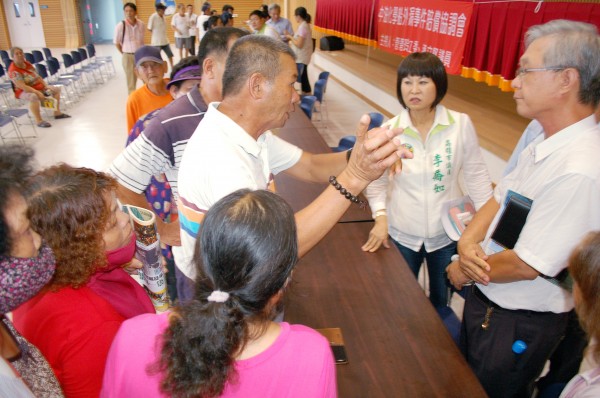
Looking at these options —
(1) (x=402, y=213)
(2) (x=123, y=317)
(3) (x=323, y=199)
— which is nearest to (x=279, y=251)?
(3) (x=323, y=199)

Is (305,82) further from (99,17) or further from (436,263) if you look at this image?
(99,17)

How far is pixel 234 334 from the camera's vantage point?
2.37ft

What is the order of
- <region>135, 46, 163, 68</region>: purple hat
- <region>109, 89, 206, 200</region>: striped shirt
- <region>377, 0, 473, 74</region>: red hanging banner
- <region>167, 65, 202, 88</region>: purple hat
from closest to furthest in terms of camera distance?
<region>109, 89, 206, 200</region>: striped shirt < <region>167, 65, 202, 88</region>: purple hat < <region>135, 46, 163, 68</region>: purple hat < <region>377, 0, 473, 74</region>: red hanging banner

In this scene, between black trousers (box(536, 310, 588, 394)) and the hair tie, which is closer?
the hair tie

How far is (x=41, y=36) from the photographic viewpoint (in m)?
15.4

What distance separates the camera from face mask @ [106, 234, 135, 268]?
1.23 meters

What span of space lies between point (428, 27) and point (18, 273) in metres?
5.82

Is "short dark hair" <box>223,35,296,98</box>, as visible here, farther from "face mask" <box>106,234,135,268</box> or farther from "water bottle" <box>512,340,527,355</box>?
"water bottle" <box>512,340,527,355</box>

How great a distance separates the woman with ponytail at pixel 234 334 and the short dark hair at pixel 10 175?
0.99ft

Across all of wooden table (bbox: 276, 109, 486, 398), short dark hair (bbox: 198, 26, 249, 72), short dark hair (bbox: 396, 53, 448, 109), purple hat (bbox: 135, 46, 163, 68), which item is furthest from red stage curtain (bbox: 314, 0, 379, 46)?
wooden table (bbox: 276, 109, 486, 398)

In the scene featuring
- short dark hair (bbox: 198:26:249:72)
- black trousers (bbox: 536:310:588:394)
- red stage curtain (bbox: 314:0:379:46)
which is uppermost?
red stage curtain (bbox: 314:0:379:46)

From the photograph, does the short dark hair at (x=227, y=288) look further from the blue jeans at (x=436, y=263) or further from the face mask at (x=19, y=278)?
the blue jeans at (x=436, y=263)

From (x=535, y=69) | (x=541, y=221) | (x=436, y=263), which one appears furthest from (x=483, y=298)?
(x=535, y=69)

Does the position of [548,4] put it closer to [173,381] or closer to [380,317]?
[380,317]
